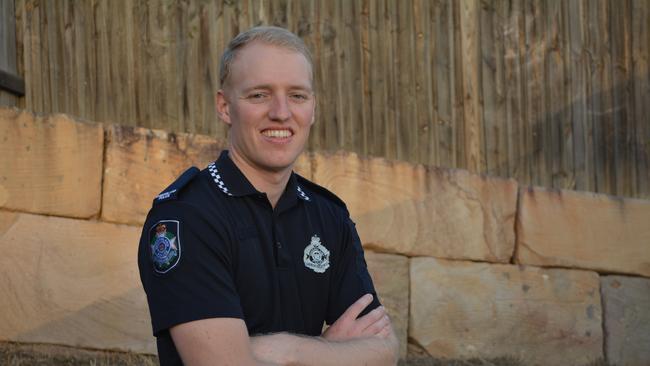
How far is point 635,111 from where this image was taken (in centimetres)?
773

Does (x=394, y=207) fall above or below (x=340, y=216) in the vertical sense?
below

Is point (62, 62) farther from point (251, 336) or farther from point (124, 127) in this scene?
point (251, 336)

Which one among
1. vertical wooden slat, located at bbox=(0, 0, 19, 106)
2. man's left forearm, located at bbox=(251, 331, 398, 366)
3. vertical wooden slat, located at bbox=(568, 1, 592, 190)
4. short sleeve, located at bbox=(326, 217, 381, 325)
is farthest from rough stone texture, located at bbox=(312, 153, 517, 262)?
man's left forearm, located at bbox=(251, 331, 398, 366)

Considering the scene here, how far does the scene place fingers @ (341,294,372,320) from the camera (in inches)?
134

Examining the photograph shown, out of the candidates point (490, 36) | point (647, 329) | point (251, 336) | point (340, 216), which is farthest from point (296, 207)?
point (647, 329)

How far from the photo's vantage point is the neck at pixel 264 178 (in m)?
3.40

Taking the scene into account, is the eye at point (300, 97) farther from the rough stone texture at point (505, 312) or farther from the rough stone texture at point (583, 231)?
the rough stone texture at point (583, 231)

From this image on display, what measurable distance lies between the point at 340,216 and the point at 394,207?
2.99 m

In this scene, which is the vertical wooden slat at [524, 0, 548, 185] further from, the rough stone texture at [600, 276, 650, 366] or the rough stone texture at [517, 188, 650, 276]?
the rough stone texture at [600, 276, 650, 366]

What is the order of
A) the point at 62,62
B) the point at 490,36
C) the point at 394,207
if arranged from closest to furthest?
the point at 62,62 < the point at 394,207 < the point at 490,36

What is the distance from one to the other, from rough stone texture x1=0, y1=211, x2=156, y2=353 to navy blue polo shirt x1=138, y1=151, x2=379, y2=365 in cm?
219

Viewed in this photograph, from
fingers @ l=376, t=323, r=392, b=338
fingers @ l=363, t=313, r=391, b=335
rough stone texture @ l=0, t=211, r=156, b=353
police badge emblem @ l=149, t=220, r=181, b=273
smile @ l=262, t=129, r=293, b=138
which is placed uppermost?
smile @ l=262, t=129, r=293, b=138

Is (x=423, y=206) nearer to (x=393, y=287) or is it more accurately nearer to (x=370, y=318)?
(x=393, y=287)

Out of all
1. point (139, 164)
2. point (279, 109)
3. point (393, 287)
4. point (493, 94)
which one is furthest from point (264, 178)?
point (493, 94)
